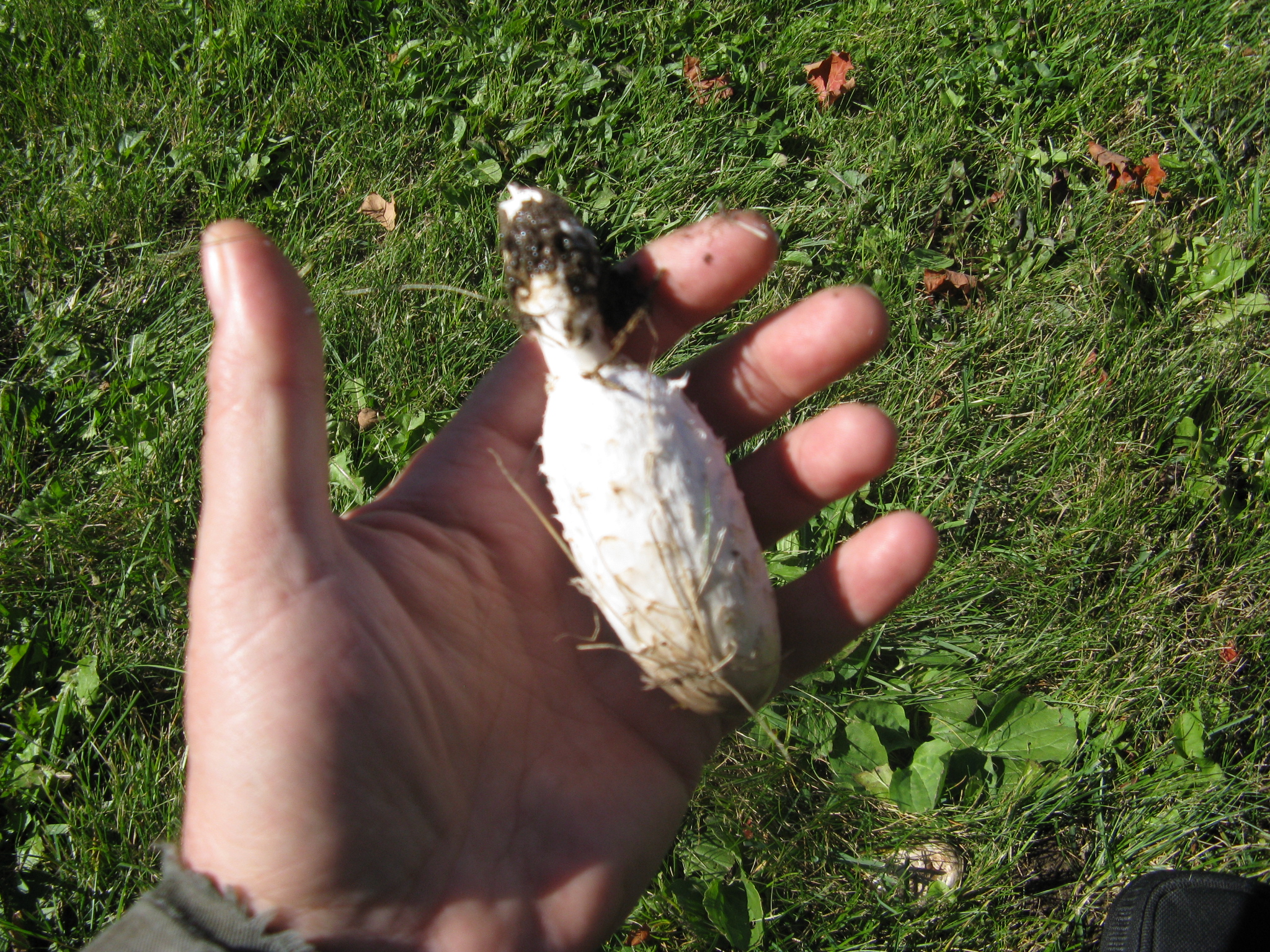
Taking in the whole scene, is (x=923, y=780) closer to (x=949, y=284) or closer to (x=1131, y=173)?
(x=949, y=284)

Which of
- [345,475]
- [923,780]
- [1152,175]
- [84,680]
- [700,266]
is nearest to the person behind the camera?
[700,266]

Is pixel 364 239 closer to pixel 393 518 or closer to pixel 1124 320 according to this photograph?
pixel 393 518

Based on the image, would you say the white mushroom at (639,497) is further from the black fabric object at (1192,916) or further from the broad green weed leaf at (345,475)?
the black fabric object at (1192,916)

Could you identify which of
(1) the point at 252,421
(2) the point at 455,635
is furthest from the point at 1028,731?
(1) the point at 252,421

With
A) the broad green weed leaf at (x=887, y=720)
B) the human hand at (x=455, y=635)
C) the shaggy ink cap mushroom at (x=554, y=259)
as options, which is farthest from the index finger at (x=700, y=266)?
the broad green weed leaf at (x=887, y=720)

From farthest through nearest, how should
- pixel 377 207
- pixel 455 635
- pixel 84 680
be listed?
1. pixel 377 207
2. pixel 84 680
3. pixel 455 635

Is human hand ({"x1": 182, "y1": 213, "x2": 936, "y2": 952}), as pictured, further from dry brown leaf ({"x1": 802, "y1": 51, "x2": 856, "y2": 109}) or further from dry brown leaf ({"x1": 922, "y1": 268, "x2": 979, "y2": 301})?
dry brown leaf ({"x1": 802, "y1": 51, "x2": 856, "y2": 109})

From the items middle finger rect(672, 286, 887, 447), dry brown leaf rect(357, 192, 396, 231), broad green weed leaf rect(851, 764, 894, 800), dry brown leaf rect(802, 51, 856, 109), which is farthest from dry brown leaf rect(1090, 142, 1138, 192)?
dry brown leaf rect(357, 192, 396, 231)

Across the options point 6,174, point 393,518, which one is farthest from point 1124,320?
point 6,174
